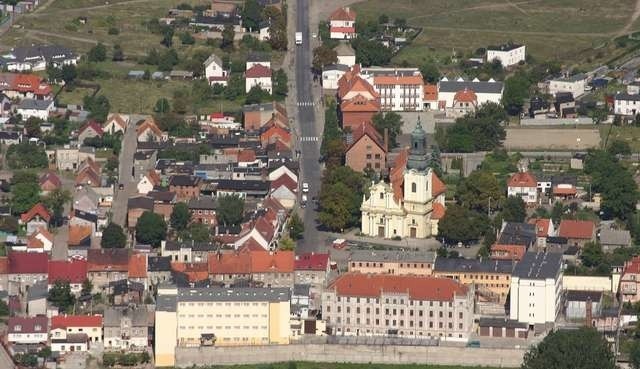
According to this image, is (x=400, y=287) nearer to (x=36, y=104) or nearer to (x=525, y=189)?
(x=525, y=189)

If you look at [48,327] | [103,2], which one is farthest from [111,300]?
[103,2]

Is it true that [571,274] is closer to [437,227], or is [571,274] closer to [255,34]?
[437,227]

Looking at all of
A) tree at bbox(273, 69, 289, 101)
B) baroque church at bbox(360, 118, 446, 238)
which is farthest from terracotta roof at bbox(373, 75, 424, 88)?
baroque church at bbox(360, 118, 446, 238)

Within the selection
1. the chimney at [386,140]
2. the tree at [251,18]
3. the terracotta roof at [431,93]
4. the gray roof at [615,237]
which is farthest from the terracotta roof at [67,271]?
the tree at [251,18]

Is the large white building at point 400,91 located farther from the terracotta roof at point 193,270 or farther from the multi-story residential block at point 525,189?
the terracotta roof at point 193,270

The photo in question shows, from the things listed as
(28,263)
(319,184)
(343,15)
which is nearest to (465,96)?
(319,184)
